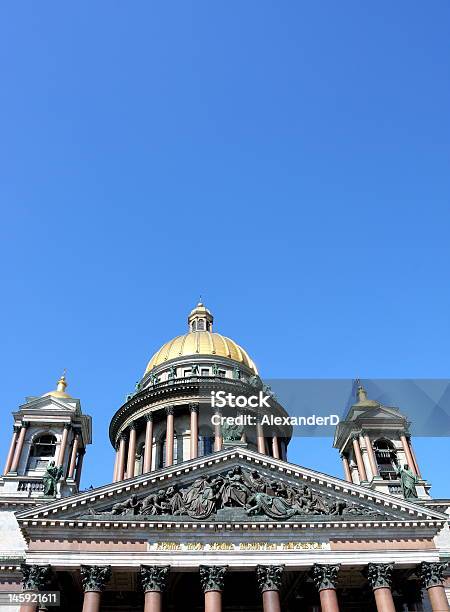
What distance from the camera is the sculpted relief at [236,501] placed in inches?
1059

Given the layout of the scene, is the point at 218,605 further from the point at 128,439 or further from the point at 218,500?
the point at 128,439

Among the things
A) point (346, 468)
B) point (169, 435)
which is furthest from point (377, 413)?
point (169, 435)

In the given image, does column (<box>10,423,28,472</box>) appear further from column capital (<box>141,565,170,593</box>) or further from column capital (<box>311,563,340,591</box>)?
column capital (<box>311,563,340,591</box>)

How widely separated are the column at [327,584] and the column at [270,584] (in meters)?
1.63

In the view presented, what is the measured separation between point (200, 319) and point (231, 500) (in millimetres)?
31687

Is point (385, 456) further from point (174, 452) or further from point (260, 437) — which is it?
point (174, 452)

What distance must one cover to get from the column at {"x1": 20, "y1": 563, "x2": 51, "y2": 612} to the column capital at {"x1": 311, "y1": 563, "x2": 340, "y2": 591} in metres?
11.2

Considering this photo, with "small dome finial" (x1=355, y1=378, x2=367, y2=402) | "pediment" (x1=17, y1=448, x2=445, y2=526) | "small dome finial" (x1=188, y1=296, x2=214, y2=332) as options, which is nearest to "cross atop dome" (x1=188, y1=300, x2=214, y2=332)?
"small dome finial" (x1=188, y1=296, x2=214, y2=332)

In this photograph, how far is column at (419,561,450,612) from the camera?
82.9 feet

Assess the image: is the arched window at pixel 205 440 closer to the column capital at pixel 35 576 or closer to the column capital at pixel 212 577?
the column capital at pixel 212 577

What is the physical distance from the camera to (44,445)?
123ft

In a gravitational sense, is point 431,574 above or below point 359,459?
below

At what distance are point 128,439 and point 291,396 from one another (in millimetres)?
13122
